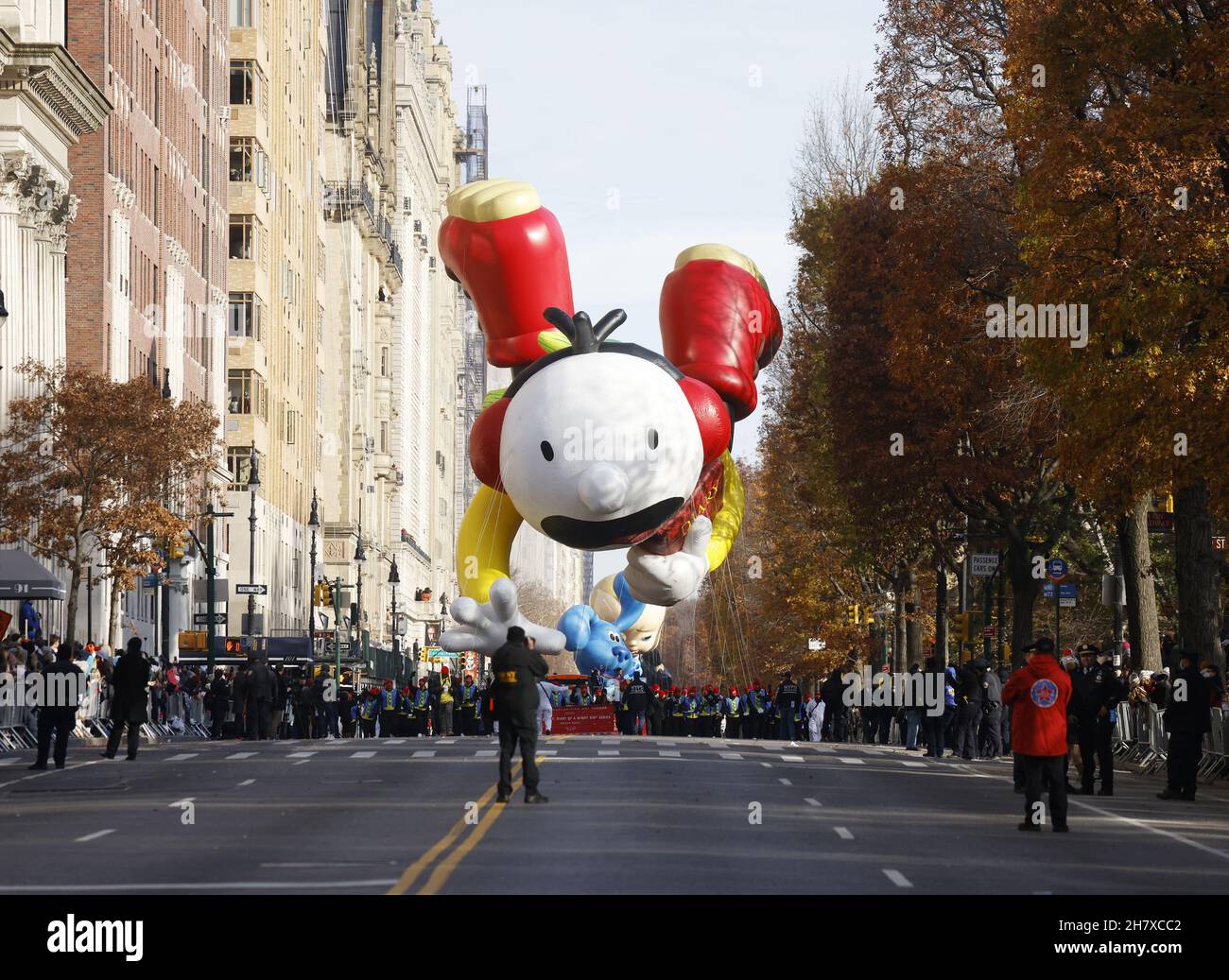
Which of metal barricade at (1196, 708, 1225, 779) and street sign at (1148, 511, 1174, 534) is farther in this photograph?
street sign at (1148, 511, 1174, 534)

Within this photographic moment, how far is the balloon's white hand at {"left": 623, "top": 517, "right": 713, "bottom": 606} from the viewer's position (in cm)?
3247

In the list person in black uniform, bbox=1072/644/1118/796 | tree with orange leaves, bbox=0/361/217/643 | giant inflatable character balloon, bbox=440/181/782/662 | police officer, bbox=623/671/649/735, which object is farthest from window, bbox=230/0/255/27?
person in black uniform, bbox=1072/644/1118/796

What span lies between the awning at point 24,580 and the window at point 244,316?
49409 mm

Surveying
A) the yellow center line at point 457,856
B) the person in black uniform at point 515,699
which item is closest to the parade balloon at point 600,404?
the person in black uniform at point 515,699

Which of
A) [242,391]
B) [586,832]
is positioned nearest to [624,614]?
[586,832]

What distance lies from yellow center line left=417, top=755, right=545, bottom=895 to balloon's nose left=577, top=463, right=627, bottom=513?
709 cm

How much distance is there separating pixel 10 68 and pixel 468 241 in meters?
21.9

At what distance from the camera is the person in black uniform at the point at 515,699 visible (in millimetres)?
23219

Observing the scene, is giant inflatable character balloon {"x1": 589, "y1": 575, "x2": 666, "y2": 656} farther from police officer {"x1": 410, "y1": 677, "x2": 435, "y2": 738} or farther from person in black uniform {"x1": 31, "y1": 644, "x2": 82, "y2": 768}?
person in black uniform {"x1": 31, "y1": 644, "x2": 82, "y2": 768}

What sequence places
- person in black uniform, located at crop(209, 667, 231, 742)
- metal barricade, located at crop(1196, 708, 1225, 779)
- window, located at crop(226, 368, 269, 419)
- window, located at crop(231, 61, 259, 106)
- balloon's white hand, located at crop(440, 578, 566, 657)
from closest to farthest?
balloon's white hand, located at crop(440, 578, 566, 657)
metal barricade, located at crop(1196, 708, 1225, 779)
person in black uniform, located at crop(209, 667, 231, 742)
window, located at crop(226, 368, 269, 419)
window, located at crop(231, 61, 259, 106)

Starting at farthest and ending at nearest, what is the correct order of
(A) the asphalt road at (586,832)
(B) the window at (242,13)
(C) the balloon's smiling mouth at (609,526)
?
(B) the window at (242,13)
(C) the balloon's smiling mouth at (609,526)
(A) the asphalt road at (586,832)

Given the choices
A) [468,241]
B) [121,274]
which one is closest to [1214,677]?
[468,241]

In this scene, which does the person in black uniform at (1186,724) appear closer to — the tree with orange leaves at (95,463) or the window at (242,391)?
the tree with orange leaves at (95,463)

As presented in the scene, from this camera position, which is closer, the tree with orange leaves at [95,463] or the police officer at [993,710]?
the police officer at [993,710]
